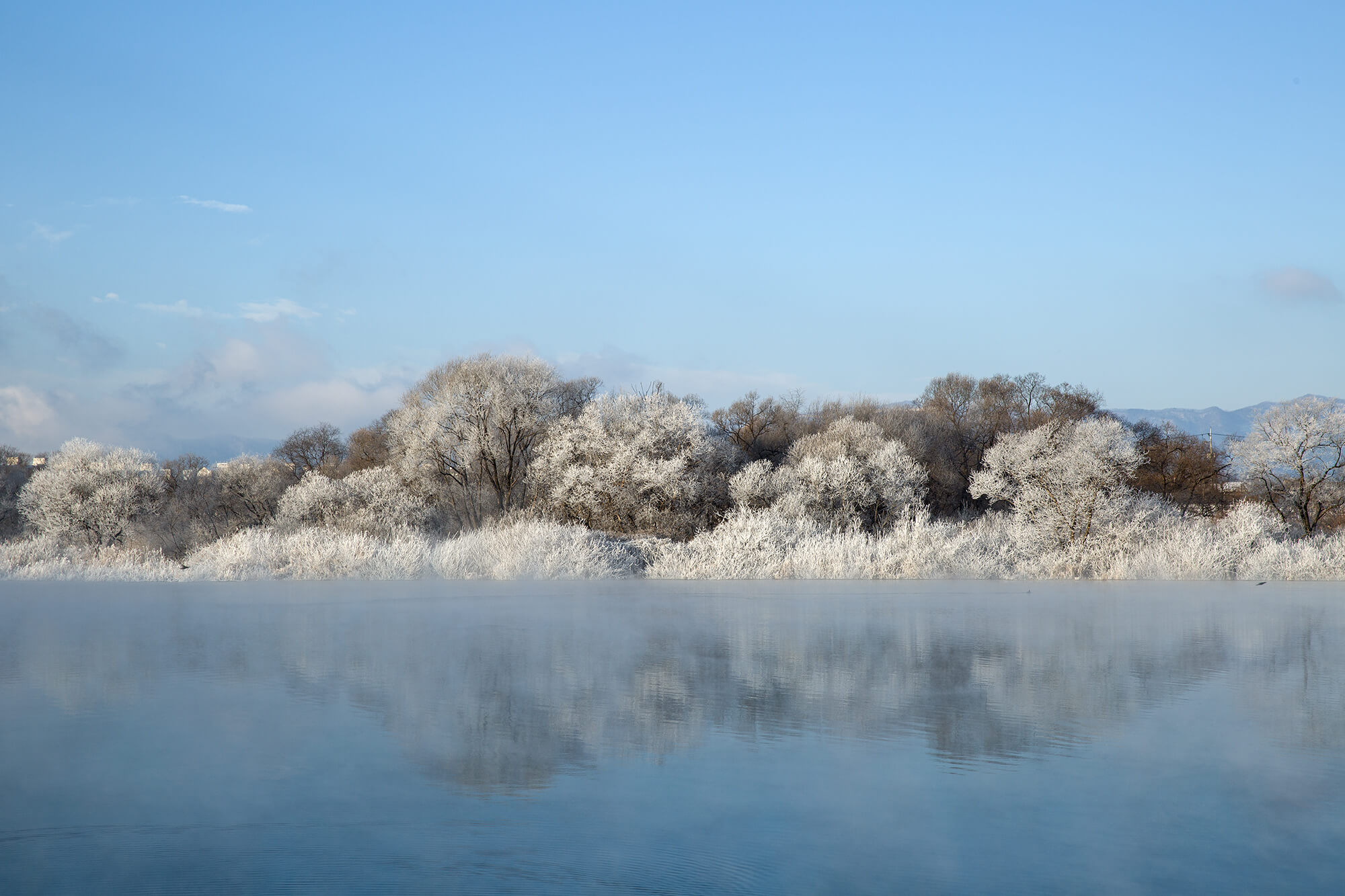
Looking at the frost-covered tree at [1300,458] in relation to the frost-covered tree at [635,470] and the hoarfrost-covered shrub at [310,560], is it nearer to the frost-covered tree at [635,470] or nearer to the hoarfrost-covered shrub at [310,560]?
the frost-covered tree at [635,470]

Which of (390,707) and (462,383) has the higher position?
(462,383)

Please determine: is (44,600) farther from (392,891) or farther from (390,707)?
(392,891)

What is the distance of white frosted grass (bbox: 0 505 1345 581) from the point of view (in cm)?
1605

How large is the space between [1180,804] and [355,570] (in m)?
15.1

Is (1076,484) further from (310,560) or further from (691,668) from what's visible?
(691,668)

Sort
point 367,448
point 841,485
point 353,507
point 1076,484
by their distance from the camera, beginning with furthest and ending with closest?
point 367,448 → point 353,507 → point 841,485 → point 1076,484

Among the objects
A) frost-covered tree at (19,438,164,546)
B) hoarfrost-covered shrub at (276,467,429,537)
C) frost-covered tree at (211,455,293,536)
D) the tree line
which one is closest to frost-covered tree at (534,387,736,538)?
the tree line

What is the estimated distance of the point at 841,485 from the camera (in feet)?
76.7

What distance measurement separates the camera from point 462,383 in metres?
25.9

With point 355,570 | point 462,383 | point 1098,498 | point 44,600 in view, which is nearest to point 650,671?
point 44,600

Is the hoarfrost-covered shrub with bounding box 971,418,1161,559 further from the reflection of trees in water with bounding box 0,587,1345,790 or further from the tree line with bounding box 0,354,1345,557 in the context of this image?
the reflection of trees in water with bounding box 0,587,1345,790

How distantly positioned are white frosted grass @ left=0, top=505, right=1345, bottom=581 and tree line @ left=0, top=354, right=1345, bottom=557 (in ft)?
5.43

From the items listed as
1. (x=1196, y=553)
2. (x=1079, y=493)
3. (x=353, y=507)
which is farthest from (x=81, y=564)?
(x=1196, y=553)

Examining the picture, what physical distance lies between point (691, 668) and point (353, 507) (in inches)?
751
